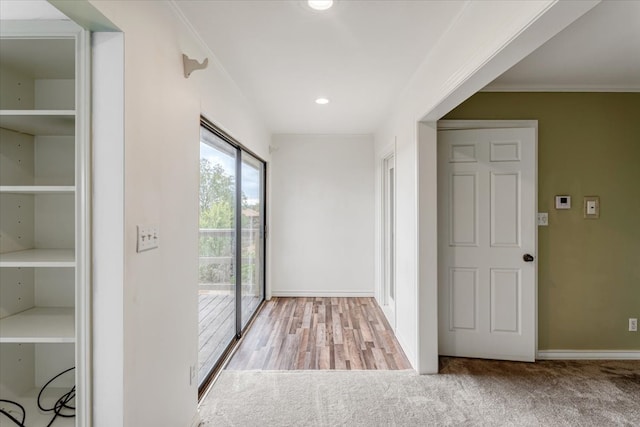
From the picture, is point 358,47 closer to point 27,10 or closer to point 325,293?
point 27,10

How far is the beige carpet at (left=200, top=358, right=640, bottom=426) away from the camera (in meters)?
2.18

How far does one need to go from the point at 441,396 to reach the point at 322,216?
313 cm

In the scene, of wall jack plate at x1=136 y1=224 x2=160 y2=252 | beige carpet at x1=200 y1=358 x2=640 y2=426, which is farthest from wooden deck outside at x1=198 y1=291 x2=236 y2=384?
wall jack plate at x1=136 y1=224 x2=160 y2=252


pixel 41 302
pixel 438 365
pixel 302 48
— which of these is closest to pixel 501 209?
pixel 438 365

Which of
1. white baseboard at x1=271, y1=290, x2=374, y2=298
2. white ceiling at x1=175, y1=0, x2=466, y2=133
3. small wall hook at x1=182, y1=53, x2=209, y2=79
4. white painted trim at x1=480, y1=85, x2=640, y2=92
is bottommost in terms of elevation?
white baseboard at x1=271, y1=290, x2=374, y2=298

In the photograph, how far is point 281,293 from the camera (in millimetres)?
5133

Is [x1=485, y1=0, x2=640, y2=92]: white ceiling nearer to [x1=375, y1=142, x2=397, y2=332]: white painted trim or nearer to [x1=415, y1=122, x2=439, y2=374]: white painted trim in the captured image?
[x1=415, y1=122, x2=439, y2=374]: white painted trim

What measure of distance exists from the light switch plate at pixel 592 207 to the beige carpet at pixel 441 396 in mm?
1335

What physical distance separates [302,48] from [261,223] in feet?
9.44

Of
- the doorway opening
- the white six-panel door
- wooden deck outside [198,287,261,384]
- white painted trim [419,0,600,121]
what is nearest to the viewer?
→ white painted trim [419,0,600,121]

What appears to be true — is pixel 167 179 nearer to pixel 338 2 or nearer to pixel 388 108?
pixel 338 2

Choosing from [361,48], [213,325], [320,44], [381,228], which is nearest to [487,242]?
[381,228]

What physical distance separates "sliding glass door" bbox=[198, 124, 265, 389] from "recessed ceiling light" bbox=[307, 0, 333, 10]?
1.13 m

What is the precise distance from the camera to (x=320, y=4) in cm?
178
